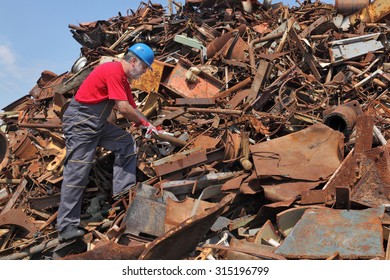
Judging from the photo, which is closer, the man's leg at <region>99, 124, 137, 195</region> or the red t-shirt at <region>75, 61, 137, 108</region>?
the red t-shirt at <region>75, 61, 137, 108</region>

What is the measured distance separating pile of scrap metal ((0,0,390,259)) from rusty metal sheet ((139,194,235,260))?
0.04 ft

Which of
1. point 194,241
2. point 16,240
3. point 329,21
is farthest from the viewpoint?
point 329,21

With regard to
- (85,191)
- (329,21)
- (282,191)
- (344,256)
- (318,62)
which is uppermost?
(329,21)

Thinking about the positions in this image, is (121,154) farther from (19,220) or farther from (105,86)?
(19,220)

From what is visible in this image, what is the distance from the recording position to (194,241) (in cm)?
392

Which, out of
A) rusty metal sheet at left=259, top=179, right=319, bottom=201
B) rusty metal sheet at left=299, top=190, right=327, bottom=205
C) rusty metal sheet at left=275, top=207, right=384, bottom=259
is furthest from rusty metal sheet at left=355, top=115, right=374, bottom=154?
rusty metal sheet at left=275, top=207, right=384, bottom=259

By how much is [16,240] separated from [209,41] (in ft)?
17.2

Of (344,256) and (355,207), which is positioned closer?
(344,256)

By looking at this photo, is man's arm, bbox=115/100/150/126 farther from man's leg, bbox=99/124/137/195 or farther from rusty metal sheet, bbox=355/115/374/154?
rusty metal sheet, bbox=355/115/374/154

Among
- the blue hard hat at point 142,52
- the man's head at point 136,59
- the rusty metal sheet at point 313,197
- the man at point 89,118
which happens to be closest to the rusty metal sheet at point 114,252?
the man at point 89,118

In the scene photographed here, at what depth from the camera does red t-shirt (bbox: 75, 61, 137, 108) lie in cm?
459

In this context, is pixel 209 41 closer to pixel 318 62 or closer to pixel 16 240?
pixel 318 62

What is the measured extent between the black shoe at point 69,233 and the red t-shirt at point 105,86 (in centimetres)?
142

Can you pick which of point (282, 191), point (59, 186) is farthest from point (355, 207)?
point (59, 186)
